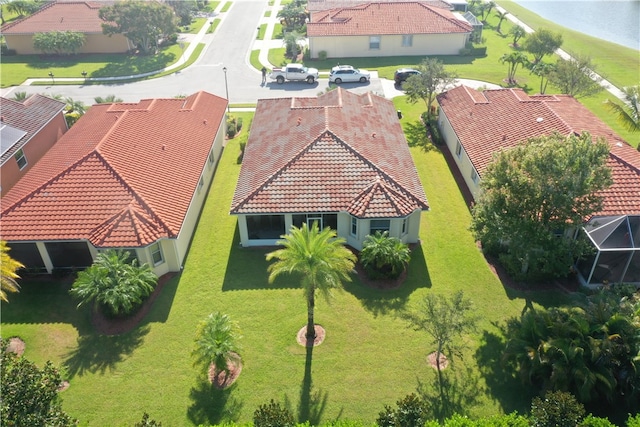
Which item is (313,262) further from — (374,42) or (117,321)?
(374,42)

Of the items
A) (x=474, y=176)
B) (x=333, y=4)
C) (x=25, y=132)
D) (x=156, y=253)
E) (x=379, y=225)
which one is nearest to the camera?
(x=156, y=253)

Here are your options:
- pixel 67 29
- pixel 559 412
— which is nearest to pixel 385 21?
pixel 67 29

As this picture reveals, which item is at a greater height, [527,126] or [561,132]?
[561,132]

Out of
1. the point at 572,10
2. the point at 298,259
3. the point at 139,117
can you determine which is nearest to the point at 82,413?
the point at 298,259

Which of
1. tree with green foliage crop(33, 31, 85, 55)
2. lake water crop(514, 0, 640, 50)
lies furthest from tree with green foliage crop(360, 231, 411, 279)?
lake water crop(514, 0, 640, 50)

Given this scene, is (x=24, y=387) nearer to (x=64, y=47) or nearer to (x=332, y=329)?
(x=332, y=329)

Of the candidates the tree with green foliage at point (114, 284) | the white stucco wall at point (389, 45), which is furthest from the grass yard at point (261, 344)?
the white stucco wall at point (389, 45)

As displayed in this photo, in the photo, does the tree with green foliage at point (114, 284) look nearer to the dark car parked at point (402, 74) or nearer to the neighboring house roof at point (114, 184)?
the neighboring house roof at point (114, 184)
